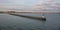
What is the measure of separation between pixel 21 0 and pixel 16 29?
96 centimetres

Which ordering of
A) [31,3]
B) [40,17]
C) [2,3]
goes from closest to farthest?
[40,17], [2,3], [31,3]

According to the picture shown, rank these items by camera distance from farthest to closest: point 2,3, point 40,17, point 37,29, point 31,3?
point 31,3
point 2,3
point 40,17
point 37,29

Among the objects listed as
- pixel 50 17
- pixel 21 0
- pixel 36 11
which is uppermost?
pixel 21 0

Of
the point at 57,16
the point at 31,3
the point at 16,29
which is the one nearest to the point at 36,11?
the point at 31,3

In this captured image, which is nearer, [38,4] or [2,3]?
[2,3]

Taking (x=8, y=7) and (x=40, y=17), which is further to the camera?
(x=8, y=7)

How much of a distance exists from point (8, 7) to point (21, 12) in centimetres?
28

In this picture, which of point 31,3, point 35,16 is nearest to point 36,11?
point 35,16

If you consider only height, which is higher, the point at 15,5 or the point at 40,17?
the point at 15,5

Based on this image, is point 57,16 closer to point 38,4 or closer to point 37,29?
point 38,4

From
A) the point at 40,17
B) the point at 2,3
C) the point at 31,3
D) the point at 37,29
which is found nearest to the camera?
the point at 37,29

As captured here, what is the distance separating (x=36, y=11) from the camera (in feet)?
6.45

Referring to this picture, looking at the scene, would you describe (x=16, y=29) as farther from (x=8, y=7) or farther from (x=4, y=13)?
(x=8, y=7)

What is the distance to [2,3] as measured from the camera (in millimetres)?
1928
